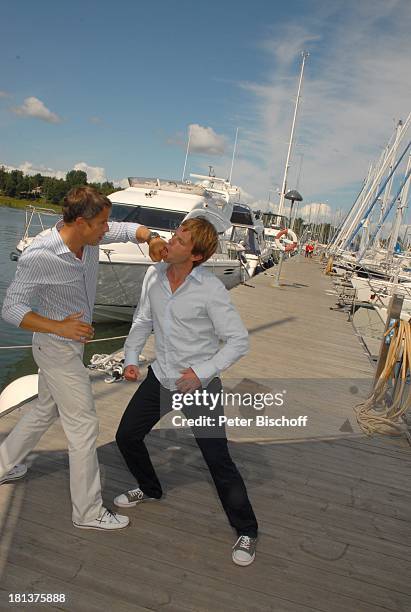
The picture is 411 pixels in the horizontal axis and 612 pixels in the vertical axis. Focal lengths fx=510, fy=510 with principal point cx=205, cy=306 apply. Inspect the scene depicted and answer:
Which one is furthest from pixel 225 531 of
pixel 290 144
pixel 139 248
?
pixel 290 144

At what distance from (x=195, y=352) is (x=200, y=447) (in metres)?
0.53

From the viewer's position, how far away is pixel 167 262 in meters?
2.90

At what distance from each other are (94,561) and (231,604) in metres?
0.74

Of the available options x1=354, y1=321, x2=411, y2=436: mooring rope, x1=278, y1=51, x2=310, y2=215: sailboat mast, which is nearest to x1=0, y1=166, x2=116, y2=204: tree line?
x1=278, y1=51, x2=310, y2=215: sailboat mast

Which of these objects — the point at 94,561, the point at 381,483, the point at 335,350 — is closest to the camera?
the point at 94,561

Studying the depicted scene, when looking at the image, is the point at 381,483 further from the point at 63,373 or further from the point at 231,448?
the point at 63,373

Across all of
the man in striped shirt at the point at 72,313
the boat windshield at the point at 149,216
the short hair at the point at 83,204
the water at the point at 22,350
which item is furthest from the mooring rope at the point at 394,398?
Answer: the boat windshield at the point at 149,216

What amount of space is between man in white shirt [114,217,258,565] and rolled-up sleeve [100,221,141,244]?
47 cm

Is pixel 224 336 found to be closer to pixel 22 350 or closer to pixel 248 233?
pixel 22 350

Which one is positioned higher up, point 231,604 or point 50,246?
point 50,246

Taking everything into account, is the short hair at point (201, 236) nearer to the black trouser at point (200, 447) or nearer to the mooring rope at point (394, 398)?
the black trouser at point (200, 447)

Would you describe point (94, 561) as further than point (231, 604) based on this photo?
Yes

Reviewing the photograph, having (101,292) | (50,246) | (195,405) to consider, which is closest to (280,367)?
(195,405)

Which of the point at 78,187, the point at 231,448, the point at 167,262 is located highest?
the point at 78,187
